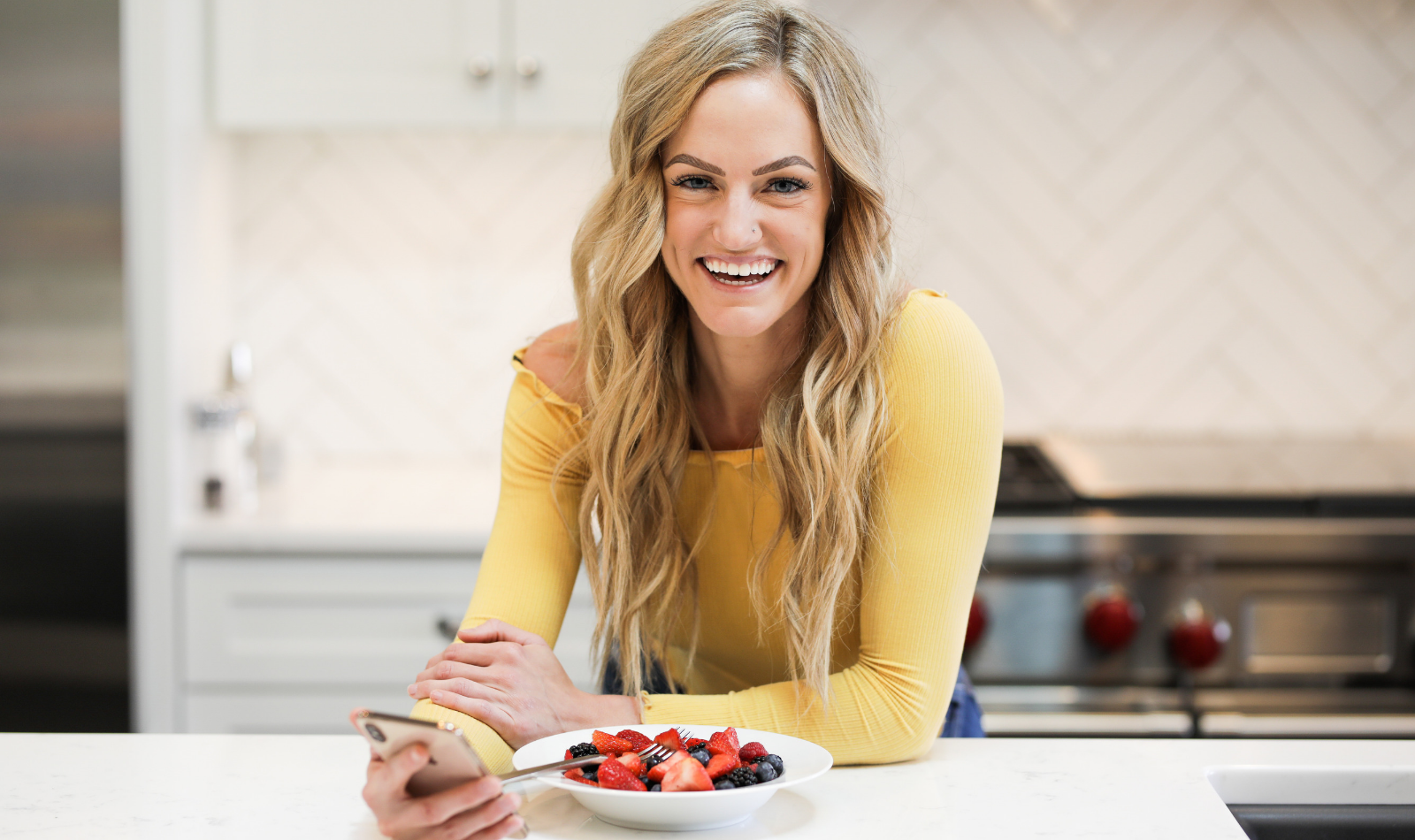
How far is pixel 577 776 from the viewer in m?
0.89

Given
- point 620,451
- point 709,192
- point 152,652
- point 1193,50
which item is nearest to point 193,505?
point 152,652

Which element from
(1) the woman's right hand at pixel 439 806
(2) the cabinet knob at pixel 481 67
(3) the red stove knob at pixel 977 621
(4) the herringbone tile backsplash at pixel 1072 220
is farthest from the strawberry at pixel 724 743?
(4) the herringbone tile backsplash at pixel 1072 220

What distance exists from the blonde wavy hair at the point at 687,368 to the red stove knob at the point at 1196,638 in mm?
990

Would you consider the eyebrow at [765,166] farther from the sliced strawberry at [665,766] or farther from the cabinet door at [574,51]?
the cabinet door at [574,51]

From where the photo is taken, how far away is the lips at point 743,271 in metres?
1.19

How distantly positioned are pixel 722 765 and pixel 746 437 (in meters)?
0.53

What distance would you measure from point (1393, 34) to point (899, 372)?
201 centimetres

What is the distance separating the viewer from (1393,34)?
2.54 meters

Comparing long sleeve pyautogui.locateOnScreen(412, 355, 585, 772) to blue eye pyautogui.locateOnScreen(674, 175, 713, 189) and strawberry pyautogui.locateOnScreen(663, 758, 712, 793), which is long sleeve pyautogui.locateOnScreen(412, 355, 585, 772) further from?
strawberry pyautogui.locateOnScreen(663, 758, 712, 793)

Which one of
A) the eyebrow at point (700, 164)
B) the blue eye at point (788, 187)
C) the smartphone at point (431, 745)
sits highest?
the eyebrow at point (700, 164)

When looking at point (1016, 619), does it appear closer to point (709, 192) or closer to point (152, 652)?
point (709, 192)

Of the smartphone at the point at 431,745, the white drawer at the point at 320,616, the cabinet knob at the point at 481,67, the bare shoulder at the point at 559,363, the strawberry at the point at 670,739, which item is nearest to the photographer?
the smartphone at the point at 431,745

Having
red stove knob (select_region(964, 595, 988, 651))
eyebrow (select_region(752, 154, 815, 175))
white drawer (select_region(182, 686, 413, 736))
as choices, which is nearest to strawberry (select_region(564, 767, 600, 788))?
eyebrow (select_region(752, 154, 815, 175))

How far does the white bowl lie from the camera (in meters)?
0.84
